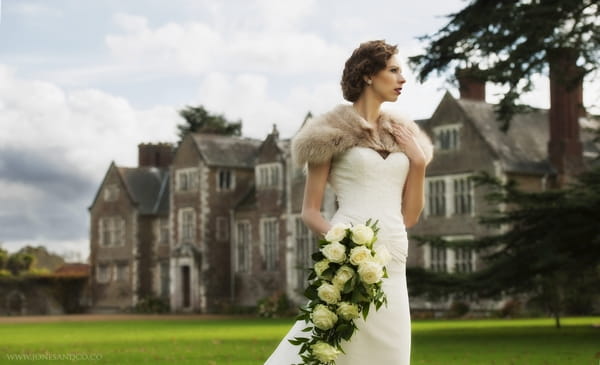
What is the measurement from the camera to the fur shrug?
504 cm

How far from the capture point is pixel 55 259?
7506cm

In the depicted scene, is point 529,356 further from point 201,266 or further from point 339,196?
point 201,266

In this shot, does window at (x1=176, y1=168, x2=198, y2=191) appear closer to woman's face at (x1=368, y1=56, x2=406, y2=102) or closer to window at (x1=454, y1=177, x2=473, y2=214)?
window at (x1=454, y1=177, x2=473, y2=214)

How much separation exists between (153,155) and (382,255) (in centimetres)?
4808

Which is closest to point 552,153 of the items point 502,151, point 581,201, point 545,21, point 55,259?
point 502,151

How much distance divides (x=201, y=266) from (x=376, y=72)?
3880cm

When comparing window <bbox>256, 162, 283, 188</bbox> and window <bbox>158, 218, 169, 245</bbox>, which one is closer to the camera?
window <bbox>256, 162, 283, 188</bbox>

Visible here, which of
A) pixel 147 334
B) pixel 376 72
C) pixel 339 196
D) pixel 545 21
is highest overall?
pixel 545 21

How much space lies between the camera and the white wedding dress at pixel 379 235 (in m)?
4.89

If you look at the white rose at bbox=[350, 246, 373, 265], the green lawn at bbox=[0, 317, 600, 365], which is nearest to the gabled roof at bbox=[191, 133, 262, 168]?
the green lawn at bbox=[0, 317, 600, 365]

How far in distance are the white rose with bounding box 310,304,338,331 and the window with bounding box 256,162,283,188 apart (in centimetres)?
3579

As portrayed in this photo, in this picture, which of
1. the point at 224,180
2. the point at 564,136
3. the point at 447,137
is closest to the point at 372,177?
the point at 447,137

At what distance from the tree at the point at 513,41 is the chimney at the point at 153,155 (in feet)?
114

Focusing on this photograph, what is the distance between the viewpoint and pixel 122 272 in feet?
160
